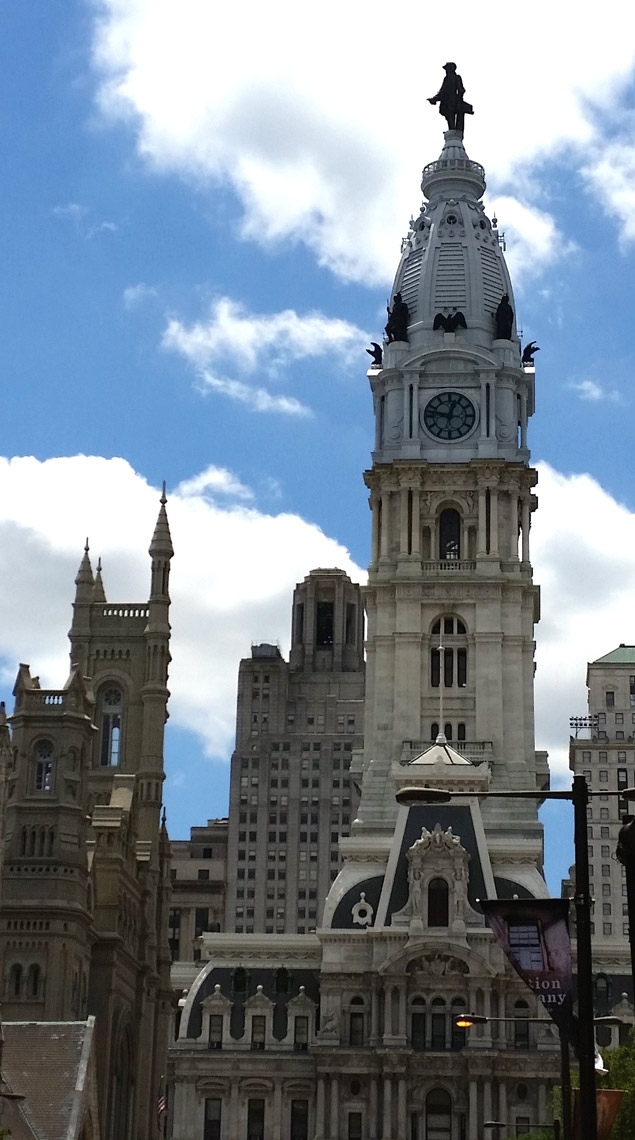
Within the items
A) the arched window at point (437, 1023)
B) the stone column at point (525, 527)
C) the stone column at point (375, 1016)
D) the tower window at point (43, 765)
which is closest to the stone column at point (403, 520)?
the stone column at point (525, 527)

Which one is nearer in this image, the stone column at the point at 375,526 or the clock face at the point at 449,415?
the stone column at the point at 375,526

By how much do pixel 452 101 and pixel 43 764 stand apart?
93188 millimetres

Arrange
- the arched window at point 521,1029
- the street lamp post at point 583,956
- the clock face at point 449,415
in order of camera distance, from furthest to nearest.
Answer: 1. the clock face at point 449,415
2. the arched window at point 521,1029
3. the street lamp post at point 583,956

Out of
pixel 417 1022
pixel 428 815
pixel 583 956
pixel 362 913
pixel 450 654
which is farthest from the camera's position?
pixel 450 654

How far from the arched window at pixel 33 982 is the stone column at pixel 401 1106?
88.1ft

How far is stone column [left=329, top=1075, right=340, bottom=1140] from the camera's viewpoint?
408ft

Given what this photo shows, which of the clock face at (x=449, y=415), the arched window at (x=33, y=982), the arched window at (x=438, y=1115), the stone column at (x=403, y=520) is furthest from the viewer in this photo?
the clock face at (x=449, y=415)

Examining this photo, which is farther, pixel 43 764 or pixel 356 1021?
pixel 356 1021

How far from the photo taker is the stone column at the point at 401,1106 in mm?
123812

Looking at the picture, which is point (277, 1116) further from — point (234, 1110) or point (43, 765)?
point (43, 765)

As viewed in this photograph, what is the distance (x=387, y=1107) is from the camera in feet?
408

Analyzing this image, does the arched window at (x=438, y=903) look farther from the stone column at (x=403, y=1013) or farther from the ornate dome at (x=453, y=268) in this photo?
the ornate dome at (x=453, y=268)

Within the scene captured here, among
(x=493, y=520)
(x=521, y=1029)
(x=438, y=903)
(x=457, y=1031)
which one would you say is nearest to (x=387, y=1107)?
(x=457, y=1031)

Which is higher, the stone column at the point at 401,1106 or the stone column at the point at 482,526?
the stone column at the point at 482,526
